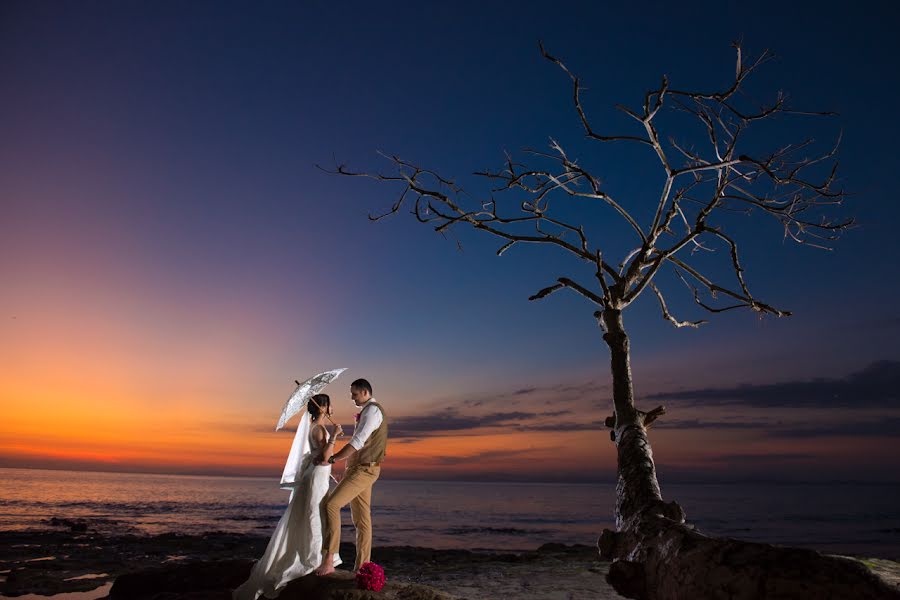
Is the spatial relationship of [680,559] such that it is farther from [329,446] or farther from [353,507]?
[329,446]

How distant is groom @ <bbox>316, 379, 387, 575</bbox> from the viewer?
6391 mm

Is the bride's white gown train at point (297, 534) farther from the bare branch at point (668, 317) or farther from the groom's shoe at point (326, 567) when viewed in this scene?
the bare branch at point (668, 317)

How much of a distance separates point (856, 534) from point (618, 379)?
1132 inches

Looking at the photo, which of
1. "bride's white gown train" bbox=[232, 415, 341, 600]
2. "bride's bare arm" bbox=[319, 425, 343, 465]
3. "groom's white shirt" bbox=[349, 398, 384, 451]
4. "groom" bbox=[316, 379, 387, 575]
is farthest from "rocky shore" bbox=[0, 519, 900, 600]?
"groom's white shirt" bbox=[349, 398, 384, 451]

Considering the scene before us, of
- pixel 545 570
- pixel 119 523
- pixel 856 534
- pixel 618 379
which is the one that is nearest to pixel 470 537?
pixel 545 570

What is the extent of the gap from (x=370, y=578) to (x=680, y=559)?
3.98 meters

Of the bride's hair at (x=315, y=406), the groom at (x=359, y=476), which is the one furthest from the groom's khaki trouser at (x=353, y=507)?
the bride's hair at (x=315, y=406)

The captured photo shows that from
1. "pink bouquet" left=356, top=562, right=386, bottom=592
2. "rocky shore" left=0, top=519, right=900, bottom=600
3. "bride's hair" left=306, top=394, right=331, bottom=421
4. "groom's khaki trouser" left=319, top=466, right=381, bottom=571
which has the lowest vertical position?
"rocky shore" left=0, top=519, right=900, bottom=600

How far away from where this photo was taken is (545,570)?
12406mm

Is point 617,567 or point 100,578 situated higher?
point 617,567

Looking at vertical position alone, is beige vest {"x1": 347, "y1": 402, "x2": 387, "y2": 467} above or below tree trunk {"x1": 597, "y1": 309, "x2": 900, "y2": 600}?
above

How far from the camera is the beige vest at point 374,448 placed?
6.52m

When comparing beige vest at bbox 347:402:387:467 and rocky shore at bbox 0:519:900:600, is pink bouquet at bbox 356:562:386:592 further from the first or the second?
beige vest at bbox 347:402:387:467

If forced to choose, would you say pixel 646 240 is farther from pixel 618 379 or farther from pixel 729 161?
pixel 618 379
